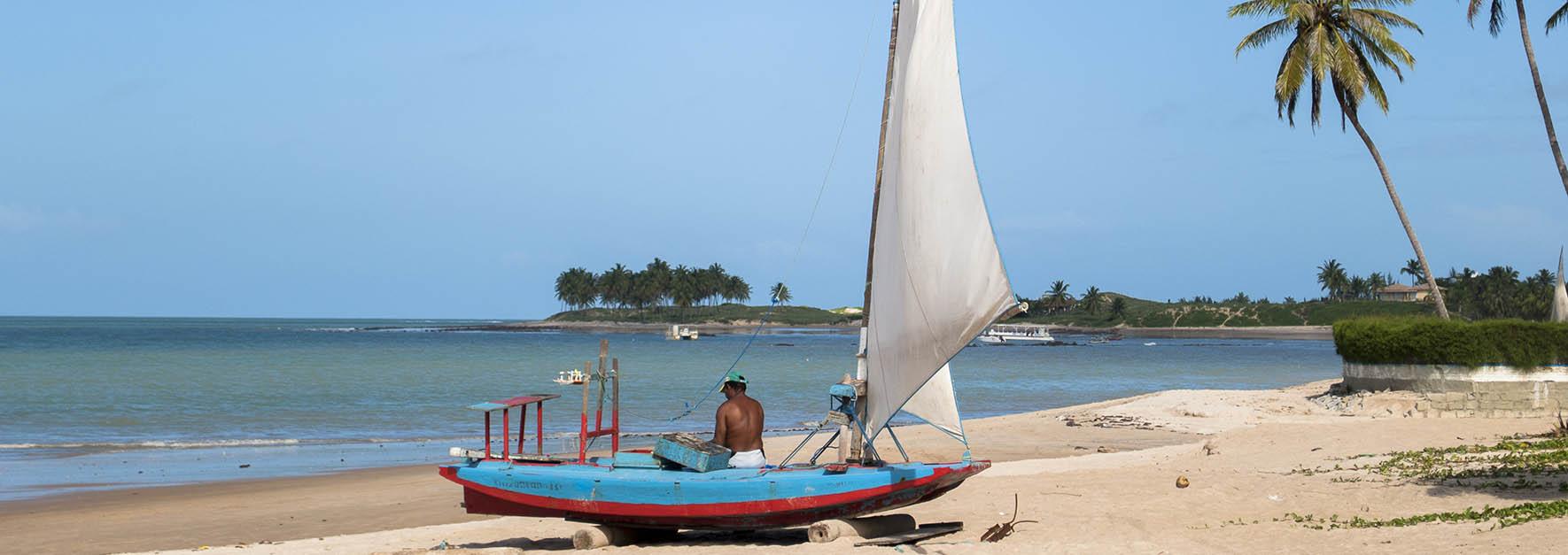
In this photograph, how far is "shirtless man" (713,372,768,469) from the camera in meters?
13.3

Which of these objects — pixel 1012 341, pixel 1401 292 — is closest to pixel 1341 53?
pixel 1012 341

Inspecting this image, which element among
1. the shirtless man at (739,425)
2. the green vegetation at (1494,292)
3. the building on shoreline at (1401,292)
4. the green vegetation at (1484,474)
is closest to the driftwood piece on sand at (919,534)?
the shirtless man at (739,425)

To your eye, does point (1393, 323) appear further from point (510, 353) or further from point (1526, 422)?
point (510, 353)

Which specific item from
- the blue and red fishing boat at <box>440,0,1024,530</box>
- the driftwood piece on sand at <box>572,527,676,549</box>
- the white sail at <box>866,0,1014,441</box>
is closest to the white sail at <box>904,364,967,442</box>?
the blue and red fishing boat at <box>440,0,1024,530</box>

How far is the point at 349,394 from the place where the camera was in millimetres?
47656

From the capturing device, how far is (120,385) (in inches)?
2063

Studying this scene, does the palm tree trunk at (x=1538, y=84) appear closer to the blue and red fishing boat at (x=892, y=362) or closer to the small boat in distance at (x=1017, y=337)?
the blue and red fishing boat at (x=892, y=362)

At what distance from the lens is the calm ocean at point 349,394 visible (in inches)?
1028

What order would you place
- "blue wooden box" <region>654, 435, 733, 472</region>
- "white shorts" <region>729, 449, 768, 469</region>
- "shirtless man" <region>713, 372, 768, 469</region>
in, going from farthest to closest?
"shirtless man" <region>713, 372, 768, 469</region>, "white shorts" <region>729, 449, 768, 469</region>, "blue wooden box" <region>654, 435, 733, 472</region>

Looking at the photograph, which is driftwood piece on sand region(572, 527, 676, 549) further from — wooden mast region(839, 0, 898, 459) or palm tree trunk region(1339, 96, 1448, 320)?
palm tree trunk region(1339, 96, 1448, 320)

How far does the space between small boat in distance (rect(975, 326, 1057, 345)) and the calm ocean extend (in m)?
28.6

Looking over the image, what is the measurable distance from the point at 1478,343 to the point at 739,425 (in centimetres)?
1923

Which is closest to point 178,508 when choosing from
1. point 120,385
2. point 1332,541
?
point 1332,541

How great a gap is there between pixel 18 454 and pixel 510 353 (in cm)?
7648
